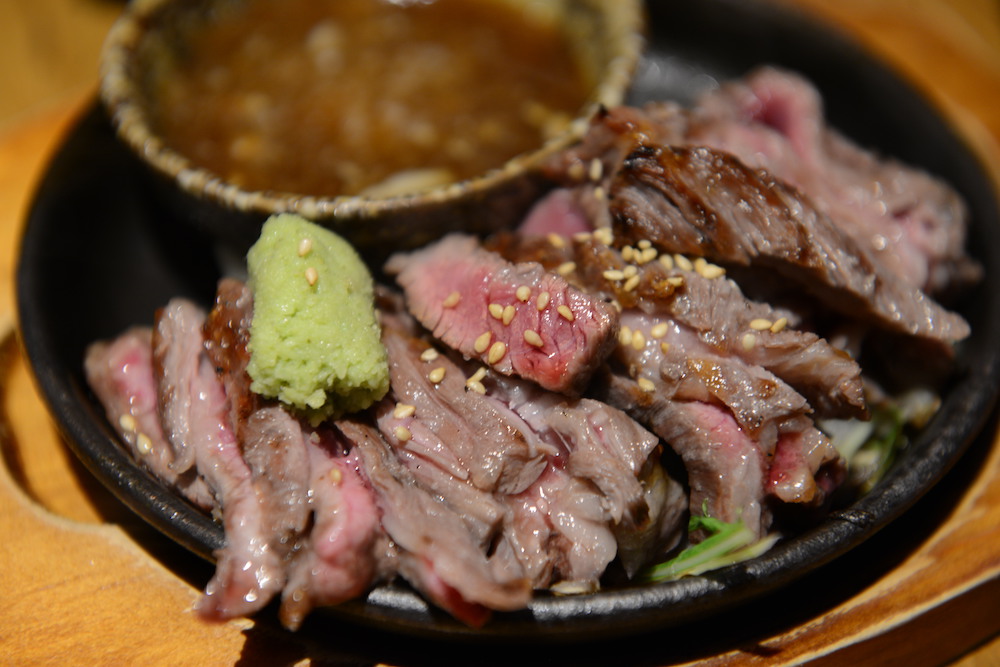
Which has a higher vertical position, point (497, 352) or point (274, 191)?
point (497, 352)

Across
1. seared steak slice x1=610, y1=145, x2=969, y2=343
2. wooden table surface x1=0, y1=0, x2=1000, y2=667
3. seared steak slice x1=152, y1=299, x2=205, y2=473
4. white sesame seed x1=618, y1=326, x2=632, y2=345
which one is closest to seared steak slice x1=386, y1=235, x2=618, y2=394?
white sesame seed x1=618, y1=326, x2=632, y2=345

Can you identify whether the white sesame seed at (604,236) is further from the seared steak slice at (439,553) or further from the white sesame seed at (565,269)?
the seared steak slice at (439,553)

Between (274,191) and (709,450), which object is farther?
(274,191)

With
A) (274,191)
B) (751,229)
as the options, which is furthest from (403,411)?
(274,191)

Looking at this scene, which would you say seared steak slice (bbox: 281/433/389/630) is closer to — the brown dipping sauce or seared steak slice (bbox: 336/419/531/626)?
seared steak slice (bbox: 336/419/531/626)

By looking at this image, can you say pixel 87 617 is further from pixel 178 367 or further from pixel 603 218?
pixel 603 218

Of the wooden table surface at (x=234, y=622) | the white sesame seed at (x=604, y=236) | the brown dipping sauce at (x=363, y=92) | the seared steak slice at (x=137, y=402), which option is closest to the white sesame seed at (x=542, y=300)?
the white sesame seed at (x=604, y=236)

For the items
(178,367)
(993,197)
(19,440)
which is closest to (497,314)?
(178,367)

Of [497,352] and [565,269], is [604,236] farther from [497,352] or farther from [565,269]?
[497,352]

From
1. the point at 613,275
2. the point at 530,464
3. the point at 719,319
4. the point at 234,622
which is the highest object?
the point at 719,319
